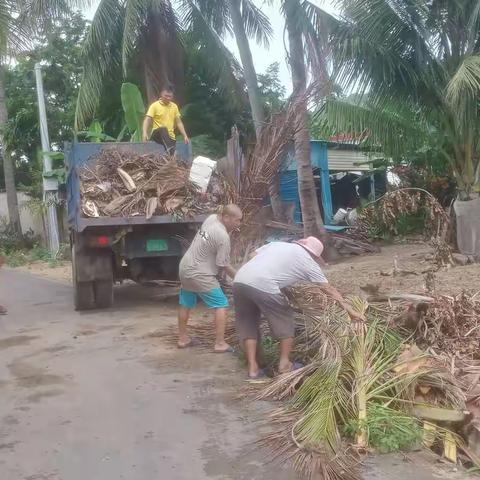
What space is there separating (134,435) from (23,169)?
87.2 feet

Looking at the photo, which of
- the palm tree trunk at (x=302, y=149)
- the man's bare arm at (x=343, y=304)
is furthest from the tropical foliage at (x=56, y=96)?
the man's bare arm at (x=343, y=304)

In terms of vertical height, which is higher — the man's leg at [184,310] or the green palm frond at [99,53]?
the green palm frond at [99,53]

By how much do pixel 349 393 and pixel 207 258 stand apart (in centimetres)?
258

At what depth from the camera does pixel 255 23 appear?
54.1 ft

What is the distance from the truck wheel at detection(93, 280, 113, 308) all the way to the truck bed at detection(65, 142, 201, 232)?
0.85 m

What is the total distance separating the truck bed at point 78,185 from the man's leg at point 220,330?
2153mm

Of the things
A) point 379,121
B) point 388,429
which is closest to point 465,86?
point 379,121

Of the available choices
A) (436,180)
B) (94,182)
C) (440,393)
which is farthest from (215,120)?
(440,393)

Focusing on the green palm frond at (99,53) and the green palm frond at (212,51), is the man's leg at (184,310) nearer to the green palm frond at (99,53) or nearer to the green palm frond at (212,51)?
the green palm frond at (99,53)

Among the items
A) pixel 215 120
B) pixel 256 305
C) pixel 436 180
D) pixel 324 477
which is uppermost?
pixel 215 120

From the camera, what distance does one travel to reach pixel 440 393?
519 cm

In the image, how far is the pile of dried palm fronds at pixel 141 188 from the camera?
9125 mm

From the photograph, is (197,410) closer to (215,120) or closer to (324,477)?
(324,477)

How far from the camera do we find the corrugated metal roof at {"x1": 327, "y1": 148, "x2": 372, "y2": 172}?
21.7 metres
